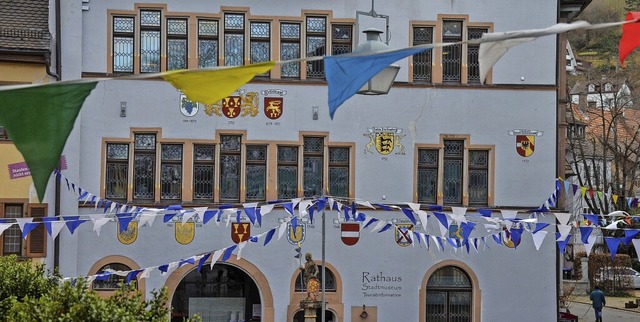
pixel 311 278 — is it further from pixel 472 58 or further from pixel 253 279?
pixel 472 58

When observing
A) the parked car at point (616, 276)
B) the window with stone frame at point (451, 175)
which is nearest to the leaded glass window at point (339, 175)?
the window with stone frame at point (451, 175)

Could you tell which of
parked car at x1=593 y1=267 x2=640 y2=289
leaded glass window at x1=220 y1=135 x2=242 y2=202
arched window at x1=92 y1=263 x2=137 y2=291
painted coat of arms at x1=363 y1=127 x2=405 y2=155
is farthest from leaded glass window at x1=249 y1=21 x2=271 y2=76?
parked car at x1=593 y1=267 x2=640 y2=289

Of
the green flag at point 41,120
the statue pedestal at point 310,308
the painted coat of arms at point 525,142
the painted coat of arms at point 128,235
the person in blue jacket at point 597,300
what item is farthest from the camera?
the person in blue jacket at point 597,300

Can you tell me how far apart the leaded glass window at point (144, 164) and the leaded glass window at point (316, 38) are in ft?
12.1

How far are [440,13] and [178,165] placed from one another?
6.45 metres

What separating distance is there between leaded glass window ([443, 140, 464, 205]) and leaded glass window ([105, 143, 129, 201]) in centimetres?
674

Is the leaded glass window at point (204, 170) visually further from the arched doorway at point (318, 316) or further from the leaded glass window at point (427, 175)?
the leaded glass window at point (427, 175)

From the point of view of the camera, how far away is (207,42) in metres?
28.3

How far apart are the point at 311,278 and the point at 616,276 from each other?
80.8 feet

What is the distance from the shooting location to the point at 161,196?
28.1 meters

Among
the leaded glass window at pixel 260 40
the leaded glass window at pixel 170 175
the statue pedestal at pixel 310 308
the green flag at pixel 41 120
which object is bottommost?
the statue pedestal at pixel 310 308

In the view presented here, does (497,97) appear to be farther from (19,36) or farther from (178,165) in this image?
→ (19,36)

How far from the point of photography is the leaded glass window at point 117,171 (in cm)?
2811

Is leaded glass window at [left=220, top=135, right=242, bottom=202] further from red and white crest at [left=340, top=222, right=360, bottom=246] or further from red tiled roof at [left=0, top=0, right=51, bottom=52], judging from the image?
red tiled roof at [left=0, top=0, right=51, bottom=52]
